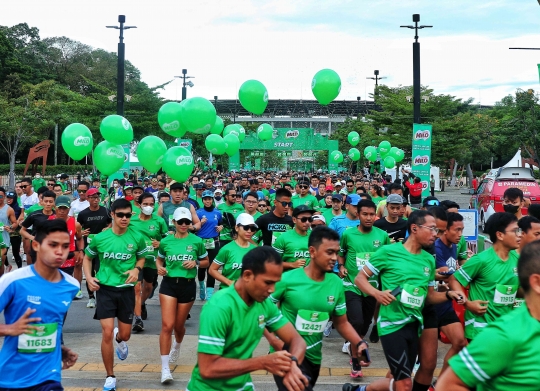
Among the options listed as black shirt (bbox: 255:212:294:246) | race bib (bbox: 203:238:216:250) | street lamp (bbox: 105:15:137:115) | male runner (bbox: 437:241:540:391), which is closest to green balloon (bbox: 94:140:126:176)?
street lamp (bbox: 105:15:137:115)

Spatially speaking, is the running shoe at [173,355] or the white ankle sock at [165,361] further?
the running shoe at [173,355]

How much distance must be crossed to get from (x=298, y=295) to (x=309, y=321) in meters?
0.20

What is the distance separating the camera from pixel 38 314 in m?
4.07

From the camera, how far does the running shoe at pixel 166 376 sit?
263 inches

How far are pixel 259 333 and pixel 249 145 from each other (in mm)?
36704

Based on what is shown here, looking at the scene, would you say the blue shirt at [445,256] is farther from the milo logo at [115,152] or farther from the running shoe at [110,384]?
the milo logo at [115,152]

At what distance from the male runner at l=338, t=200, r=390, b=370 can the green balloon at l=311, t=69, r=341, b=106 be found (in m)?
6.37

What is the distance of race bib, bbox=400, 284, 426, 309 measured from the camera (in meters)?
5.25

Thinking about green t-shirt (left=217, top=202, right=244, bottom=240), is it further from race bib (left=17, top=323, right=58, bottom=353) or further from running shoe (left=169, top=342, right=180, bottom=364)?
race bib (left=17, top=323, right=58, bottom=353)

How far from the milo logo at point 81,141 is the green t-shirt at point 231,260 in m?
8.82

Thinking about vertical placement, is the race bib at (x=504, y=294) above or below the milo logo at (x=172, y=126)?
below

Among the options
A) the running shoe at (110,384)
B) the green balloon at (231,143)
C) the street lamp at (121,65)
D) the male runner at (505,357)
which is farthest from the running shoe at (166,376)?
the green balloon at (231,143)

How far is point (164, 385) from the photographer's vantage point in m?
6.66

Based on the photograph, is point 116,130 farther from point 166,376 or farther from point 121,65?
point 166,376
